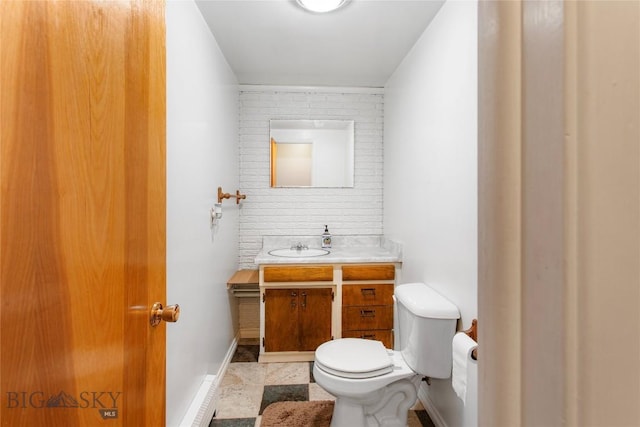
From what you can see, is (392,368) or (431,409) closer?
(392,368)

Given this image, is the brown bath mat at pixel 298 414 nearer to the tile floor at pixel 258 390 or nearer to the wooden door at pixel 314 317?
the tile floor at pixel 258 390

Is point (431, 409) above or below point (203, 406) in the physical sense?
below

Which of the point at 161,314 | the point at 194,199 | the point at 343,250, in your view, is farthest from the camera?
the point at 343,250

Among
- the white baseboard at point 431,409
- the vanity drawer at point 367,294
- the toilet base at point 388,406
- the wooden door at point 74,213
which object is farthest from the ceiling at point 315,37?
the white baseboard at point 431,409

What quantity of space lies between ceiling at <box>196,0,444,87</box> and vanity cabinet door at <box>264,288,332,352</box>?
170 centimetres

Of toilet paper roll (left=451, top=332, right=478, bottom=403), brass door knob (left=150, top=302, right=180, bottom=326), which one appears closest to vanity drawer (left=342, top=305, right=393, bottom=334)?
toilet paper roll (left=451, top=332, right=478, bottom=403)

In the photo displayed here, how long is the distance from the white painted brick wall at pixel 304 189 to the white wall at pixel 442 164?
522 millimetres

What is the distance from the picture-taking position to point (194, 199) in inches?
61.8

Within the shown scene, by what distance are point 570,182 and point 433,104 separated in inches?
62.3

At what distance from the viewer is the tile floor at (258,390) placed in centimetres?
172

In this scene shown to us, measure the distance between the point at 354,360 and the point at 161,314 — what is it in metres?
1.08

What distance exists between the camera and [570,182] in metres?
0.27

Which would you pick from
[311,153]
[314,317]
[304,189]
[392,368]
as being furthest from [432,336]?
[311,153]

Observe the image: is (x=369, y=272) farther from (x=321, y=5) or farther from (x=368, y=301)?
(x=321, y=5)
